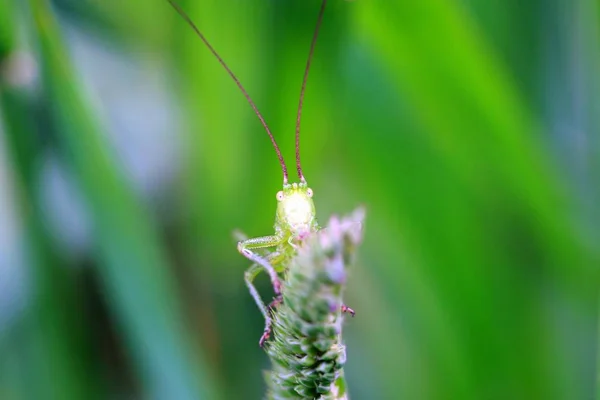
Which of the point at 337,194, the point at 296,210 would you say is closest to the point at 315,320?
the point at 296,210

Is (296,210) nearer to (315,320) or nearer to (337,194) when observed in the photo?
(315,320)

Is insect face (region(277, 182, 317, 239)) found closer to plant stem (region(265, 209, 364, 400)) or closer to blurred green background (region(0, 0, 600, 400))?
blurred green background (region(0, 0, 600, 400))

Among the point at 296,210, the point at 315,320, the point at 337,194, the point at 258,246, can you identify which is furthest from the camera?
the point at 337,194

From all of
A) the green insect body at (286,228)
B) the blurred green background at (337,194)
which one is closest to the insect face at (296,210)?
the green insect body at (286,228)

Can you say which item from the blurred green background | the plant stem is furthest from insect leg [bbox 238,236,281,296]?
the plant stem

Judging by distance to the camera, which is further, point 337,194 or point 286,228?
point 337,194

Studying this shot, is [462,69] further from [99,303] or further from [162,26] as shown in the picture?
[99,303]
